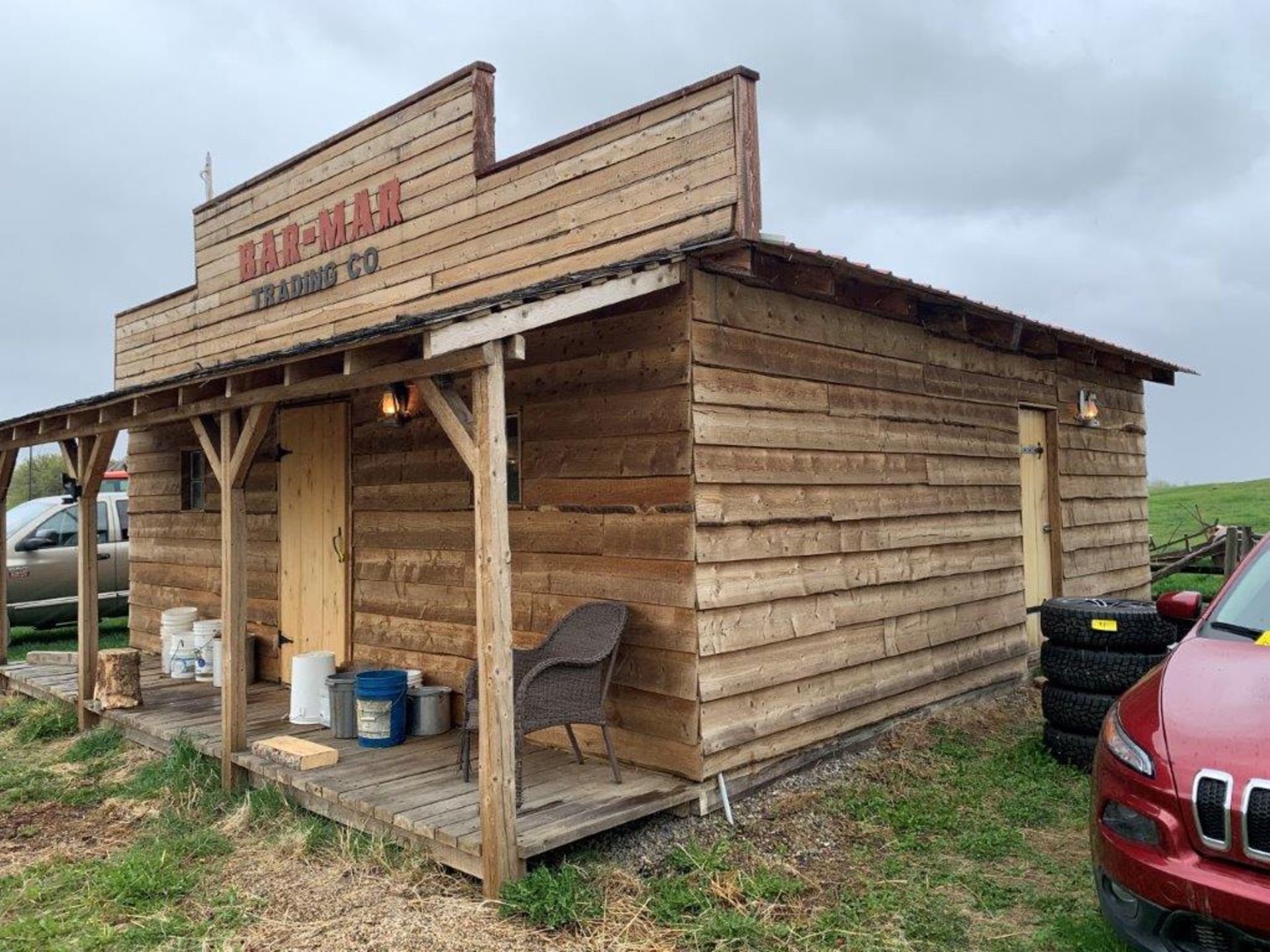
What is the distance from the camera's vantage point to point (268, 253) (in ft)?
28.8

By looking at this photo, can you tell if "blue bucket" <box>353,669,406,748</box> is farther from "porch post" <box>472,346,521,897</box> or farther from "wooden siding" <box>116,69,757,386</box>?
"wooden siding" <box>116,69,757,386</box>

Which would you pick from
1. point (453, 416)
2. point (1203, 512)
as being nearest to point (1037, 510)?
point (453, 416)

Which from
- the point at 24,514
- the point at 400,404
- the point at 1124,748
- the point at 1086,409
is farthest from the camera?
the point at 24,514

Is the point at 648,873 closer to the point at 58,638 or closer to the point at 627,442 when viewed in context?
the point at 627,442

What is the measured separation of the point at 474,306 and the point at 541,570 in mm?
2055

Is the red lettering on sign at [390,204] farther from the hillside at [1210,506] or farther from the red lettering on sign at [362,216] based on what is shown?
the hillside at [1210,506]

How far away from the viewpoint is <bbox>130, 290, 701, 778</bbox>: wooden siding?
185 inches

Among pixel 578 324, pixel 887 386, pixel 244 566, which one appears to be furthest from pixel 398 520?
pixel 887 386

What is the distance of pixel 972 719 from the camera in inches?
253

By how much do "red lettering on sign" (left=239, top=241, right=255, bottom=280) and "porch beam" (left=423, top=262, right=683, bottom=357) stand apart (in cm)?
593

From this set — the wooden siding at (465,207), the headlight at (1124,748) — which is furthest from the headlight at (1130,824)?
the wooden siding at (465,207)

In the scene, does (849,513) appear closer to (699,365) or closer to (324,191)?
(699,365)

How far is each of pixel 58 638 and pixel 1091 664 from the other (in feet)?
42.9

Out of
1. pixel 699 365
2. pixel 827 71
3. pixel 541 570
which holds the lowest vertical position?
pixel 541 570
